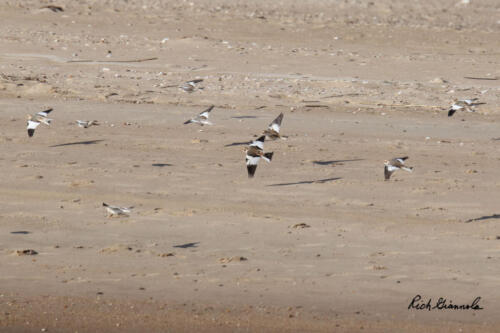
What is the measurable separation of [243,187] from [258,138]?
126cm

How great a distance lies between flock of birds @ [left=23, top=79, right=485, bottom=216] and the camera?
34.6 feet

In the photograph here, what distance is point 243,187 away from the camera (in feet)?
34.3

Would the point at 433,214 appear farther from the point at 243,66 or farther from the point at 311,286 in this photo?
the point at 243,66

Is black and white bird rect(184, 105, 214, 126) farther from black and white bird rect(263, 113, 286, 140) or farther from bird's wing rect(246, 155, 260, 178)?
bird's wing rect(246, 155, 260, 178)

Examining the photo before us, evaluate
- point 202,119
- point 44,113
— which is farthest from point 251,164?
point 44,113

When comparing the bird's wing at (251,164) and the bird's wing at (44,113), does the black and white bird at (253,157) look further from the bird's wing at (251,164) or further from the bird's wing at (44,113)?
the bird's wing at (44,113)

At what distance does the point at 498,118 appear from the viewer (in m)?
14.6

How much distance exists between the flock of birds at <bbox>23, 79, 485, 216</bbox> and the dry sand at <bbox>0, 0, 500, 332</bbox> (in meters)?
0.12

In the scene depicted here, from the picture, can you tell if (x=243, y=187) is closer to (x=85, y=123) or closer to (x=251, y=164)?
(x=251, y=164)

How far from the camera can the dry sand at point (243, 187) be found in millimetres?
7391

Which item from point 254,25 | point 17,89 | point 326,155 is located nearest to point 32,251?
point 326,155

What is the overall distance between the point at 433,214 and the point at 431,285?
195cm

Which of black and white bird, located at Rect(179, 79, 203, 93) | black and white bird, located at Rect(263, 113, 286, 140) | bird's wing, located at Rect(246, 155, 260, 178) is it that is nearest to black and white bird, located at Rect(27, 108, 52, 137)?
black and white bird, located at Rect(263, 113, 286, 140)

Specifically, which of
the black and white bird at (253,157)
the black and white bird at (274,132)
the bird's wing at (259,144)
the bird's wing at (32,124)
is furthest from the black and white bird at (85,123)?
the black and white bird at (253,157)
